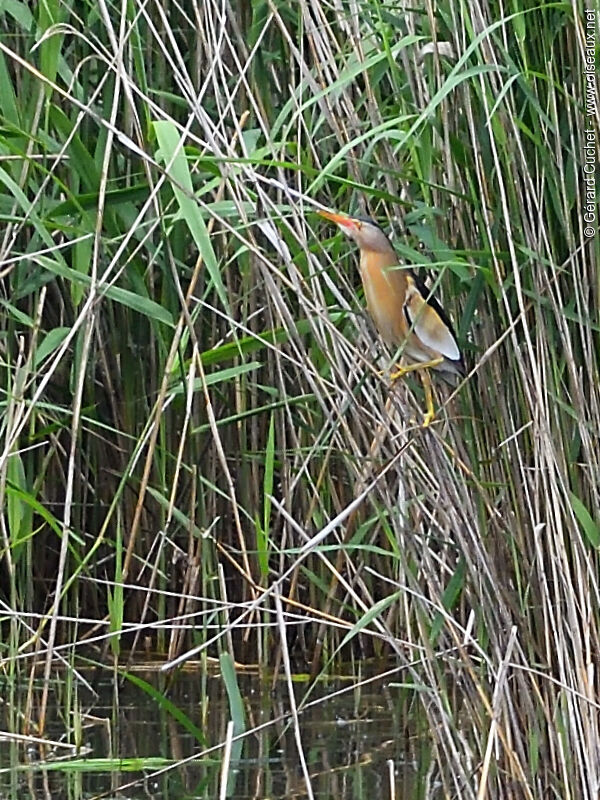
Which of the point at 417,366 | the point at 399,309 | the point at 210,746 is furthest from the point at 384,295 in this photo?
the point at 210,746

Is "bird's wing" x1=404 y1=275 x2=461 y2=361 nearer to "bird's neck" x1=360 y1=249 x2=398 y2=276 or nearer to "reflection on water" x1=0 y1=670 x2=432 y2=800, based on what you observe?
"bird's neck" x1=360 y1=249 x2=398 y2=276

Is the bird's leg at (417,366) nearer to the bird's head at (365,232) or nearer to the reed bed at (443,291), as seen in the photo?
the reed bed at (443,291)

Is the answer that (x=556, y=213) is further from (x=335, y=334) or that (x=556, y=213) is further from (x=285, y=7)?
(x=285, y=7)

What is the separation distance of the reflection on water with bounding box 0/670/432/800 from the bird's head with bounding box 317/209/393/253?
68 cm

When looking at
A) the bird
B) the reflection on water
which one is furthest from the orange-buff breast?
the reflection on water

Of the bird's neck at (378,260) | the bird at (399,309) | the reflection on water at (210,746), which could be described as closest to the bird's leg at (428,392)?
the bird at (399,309)

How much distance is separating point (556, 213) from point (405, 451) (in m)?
0.39

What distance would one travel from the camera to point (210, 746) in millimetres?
2816

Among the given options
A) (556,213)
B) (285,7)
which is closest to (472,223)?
(556,213)

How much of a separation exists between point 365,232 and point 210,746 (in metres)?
1.06

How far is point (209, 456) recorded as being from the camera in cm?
339

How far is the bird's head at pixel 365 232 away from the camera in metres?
2.24

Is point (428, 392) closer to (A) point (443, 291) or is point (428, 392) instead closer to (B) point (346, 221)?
(A) point (443, 291)

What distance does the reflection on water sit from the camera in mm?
2600
